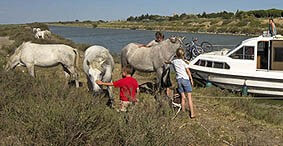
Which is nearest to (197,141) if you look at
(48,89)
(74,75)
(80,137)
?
(80,137)

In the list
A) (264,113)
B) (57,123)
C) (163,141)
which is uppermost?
(57,123)

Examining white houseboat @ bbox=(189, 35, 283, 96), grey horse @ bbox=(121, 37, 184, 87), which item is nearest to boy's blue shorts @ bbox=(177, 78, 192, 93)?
grey horse @ bbox=(121, 37, 184, 87)

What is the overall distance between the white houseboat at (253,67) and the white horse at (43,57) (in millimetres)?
5137

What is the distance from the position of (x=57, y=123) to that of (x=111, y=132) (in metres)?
0.78

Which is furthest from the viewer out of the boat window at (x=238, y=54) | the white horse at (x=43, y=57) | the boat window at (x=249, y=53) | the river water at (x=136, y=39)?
the river water at (x=136, y=39)

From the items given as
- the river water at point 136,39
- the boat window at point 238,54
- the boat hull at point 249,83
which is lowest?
the boat hull at point 249,83

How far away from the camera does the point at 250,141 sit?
5.81m

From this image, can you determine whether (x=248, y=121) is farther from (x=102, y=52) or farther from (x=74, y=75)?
(x=74, y=75)

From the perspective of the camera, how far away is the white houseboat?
11.2 metres

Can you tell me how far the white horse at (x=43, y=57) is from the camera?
10.0 metres

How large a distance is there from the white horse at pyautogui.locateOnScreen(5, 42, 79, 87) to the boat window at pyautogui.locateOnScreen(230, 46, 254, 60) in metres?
5.90

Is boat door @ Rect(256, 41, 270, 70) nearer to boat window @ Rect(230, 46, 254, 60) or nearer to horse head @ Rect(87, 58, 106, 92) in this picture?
boat window @ Rect(230, 46, 254, 60)

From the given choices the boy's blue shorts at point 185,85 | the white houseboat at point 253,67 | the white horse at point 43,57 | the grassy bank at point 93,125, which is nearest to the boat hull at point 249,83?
the white houseboat at point 253,67

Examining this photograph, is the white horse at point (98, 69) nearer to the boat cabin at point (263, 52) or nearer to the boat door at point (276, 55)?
the boat cabin at point (263, 52)
